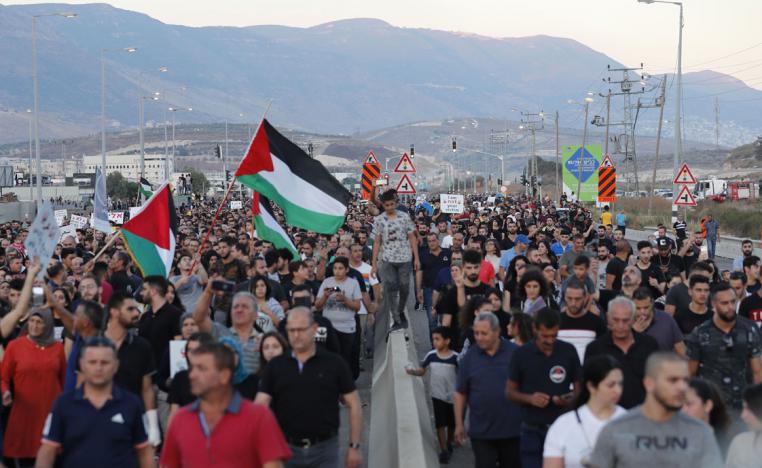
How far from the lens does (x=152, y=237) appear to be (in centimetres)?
1323

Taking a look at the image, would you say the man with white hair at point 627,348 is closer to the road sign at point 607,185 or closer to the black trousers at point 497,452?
the black trousers at point 497,452

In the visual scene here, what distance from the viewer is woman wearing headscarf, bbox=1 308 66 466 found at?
9.03m

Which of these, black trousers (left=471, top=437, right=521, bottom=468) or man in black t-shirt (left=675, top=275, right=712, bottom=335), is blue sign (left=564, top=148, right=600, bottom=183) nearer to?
man in black t-shirt (left=675, top=275, right=712, bottom=335)

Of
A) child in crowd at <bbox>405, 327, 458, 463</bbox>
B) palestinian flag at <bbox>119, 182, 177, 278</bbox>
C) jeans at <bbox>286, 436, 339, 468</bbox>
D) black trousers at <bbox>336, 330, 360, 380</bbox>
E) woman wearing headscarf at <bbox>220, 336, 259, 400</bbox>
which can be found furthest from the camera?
black trousers at <bbox>336, 330, 360, 380</bbox>

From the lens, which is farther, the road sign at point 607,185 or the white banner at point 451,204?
the road sign at point 607,185

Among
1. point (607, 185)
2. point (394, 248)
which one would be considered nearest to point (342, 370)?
point (394, 248)

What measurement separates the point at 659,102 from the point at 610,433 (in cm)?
7532

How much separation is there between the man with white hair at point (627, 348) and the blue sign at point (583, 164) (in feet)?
160

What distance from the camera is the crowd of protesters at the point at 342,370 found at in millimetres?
6074

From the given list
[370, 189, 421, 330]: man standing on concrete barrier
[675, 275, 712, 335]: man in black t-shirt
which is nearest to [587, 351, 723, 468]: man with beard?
[675, 275, 712, 335]: man in black t-shirt

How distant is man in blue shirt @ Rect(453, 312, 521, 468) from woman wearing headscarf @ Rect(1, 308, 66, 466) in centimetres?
279

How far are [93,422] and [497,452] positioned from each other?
332 centimetres

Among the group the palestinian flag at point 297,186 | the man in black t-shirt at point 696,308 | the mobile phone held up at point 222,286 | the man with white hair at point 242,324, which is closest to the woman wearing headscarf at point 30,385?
the man with white hair at point 242,324

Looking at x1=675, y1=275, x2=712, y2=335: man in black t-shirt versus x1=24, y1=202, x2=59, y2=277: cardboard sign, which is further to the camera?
x1=675, y1=275, x2=712, y2=335: man in black t-shirt
